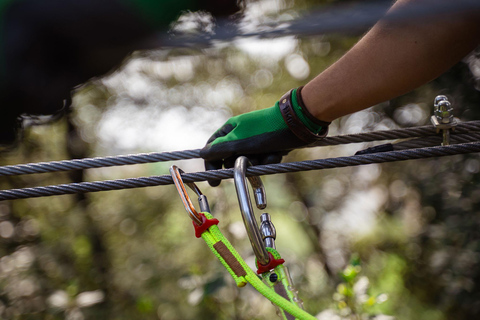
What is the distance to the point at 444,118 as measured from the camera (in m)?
0.98

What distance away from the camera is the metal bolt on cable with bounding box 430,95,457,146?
38.3 inches

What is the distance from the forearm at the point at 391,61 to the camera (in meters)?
0.77

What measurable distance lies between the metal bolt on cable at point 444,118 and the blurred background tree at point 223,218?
1107 millimetres

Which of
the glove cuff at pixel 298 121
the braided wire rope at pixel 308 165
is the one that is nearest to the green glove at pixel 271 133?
the glove cuff at pixel 298 121

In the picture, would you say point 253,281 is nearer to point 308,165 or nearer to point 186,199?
point 186,199

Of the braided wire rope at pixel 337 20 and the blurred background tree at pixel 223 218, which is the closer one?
the braided wire rope at pixel 337 20

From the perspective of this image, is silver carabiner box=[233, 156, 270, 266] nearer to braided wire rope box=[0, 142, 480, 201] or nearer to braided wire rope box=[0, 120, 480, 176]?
braided wire rope box=[0, 142, 480, 201]

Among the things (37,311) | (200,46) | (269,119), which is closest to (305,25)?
(200,46)

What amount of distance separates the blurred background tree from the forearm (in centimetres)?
125

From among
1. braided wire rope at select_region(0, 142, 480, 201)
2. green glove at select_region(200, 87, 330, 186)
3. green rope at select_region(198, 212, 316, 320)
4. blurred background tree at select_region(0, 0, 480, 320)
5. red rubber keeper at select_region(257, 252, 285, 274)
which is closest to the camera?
green rope at select_region(198, 212, 316, 320)

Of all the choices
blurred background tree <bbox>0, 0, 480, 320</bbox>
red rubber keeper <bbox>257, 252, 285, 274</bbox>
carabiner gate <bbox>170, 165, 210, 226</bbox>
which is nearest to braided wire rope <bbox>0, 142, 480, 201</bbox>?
carabiner gate <bbox>170, 165, 210, 226</bbox>

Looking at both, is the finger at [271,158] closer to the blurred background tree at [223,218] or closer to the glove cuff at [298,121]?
the glove cuff at [298,121]

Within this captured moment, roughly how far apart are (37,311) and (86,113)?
4.95ft


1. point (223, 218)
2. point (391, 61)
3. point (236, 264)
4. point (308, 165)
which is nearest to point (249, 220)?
point (236, 264)
